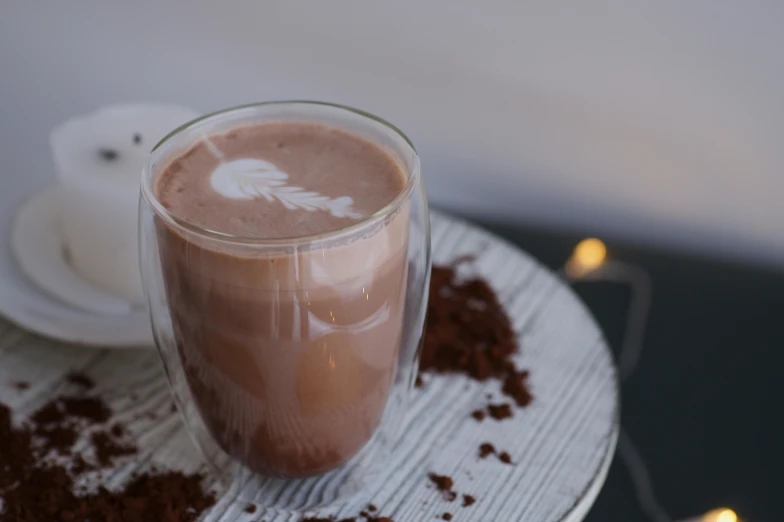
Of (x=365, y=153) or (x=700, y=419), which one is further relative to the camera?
(x=700, y=419)

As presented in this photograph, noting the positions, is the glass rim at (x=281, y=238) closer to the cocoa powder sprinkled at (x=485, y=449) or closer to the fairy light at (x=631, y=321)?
the cocoa powder sprinkled at (x=485, y=449)

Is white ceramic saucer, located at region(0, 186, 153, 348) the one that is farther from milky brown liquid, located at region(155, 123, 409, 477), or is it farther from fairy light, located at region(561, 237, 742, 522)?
fairy light, located at region(561, 237, 742, 522)

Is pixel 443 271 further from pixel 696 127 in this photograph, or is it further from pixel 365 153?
pixel 696 127

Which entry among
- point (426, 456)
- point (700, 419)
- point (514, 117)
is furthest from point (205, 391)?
point (514, 117)

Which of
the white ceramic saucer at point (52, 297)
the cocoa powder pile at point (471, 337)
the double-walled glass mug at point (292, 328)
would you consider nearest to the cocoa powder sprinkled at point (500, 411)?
the cocoa powder pile at point (471, 337)

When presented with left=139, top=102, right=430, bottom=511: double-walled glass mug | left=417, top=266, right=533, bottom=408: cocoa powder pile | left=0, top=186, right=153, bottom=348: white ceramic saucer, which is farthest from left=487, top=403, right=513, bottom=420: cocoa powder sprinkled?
left=0, top=186, right=153, bottom=348: white ceramic saucer
